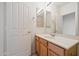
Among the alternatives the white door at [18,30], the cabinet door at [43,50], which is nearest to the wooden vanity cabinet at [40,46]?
the cabinet door at [43,50]

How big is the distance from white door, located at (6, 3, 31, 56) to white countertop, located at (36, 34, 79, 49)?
231 mm

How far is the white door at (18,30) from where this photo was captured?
1.46 m

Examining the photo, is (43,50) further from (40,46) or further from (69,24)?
(69,24)

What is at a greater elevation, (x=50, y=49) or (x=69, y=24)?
(x=69, y=24)

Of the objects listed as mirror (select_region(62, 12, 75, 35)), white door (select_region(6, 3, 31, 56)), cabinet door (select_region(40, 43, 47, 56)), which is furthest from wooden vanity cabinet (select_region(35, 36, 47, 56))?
mirror (select_region(62, 12, 75, 35))

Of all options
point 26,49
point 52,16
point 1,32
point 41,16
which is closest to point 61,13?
point 52,16

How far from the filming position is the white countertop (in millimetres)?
1253

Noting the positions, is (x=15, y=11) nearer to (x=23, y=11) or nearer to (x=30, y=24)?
(x=23, y=11)

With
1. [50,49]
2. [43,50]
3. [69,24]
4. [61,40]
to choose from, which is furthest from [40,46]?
[69,24]

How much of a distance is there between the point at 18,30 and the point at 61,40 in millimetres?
604

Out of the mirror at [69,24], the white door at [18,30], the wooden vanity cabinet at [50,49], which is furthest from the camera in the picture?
the white door at [18,30]

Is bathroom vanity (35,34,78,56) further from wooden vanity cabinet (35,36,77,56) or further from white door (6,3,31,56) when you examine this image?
white door (6,3,31,56)

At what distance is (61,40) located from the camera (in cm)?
137

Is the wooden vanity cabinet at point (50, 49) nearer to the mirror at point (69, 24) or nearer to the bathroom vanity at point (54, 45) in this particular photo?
the bathroom vanity at point (54, 45)
